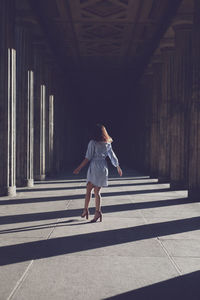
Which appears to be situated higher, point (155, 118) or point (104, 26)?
point (104, 26)

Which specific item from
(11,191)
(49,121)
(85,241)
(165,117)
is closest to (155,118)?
(165,117)

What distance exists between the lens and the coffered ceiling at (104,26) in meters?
16.6

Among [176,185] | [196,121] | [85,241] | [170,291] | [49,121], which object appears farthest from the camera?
[49,121]

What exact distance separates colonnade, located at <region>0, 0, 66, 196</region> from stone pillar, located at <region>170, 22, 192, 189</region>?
569 centimetres

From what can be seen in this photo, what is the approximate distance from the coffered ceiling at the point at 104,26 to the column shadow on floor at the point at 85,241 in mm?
10461

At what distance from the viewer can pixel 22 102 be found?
15688 millimetres

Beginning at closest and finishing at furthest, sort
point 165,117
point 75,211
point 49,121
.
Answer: point 75,211
point 165,117
point 49,121

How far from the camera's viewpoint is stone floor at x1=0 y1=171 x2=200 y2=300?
3955 mm

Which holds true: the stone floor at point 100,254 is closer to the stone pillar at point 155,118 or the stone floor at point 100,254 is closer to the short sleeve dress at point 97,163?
the short sleeve dress at point 97,163

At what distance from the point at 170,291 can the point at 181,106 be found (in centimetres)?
1252

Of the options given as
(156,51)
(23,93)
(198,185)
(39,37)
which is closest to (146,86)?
(156,51)

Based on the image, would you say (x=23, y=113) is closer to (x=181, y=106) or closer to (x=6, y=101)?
(x=6, y=101)

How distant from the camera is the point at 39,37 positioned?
18828mm

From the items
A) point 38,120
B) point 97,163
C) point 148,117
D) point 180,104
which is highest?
point 148,117
